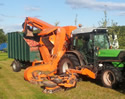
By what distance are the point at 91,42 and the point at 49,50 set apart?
3192 mm

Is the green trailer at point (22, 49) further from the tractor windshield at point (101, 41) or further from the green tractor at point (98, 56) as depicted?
the tractor windshield at point (101, 41)

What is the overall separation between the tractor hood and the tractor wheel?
51 centimetres

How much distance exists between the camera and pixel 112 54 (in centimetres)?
729

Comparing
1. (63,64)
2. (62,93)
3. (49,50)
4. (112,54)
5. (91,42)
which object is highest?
(91,42)

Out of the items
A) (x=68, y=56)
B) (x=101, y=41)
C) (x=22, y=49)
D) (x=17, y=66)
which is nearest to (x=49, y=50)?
(x=22, y=49)

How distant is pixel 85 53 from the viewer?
8102mm

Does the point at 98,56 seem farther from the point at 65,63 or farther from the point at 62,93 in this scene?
the point at 62,93

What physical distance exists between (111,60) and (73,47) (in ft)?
7.28

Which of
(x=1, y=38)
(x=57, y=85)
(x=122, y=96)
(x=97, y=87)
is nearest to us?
(x=122, y=96)

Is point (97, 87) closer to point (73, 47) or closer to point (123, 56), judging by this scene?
point (123, 56)

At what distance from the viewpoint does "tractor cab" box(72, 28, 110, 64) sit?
25.3ft

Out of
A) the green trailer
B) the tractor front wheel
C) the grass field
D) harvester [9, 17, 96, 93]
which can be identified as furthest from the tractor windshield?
the green trailer

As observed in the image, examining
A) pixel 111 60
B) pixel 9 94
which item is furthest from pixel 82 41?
pixel 9 94

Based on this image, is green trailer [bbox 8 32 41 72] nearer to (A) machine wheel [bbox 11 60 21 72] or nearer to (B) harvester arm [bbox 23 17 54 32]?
(A) machine wheel [bbox 11 60 21 72]
